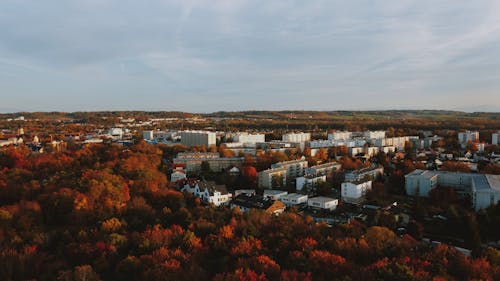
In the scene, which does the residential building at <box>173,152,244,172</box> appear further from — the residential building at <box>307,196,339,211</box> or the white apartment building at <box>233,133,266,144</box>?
the white apartment building at <box>233,133,266,144</box>

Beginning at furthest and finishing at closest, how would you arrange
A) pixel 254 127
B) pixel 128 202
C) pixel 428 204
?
pixel 254 127 < pixel 428 204 < pixel 128 202

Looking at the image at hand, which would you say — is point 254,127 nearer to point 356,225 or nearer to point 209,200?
point 209,200

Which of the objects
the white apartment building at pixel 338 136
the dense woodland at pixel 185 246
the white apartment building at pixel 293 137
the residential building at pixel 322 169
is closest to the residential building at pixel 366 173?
the residential building at pixel 322 169

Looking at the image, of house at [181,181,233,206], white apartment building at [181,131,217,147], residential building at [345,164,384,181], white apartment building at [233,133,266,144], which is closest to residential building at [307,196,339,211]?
house at [181,181,233,206]

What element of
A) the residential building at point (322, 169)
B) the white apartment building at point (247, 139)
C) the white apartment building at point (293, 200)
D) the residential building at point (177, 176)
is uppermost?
the white apartment building at point (247, 139)

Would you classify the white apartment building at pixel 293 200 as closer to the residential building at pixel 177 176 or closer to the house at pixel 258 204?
the house at pixel 258 204

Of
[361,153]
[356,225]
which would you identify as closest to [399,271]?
[356,225]
